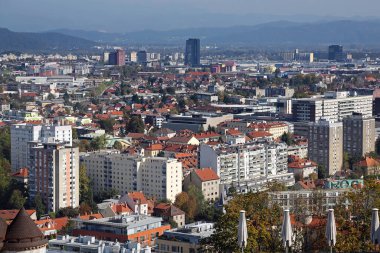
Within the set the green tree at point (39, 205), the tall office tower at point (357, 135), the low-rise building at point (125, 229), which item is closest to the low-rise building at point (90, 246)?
the low-rise building at point (125, 229)

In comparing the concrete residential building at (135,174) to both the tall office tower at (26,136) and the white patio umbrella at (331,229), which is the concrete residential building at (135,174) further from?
the white patio umbrella at (331,229)

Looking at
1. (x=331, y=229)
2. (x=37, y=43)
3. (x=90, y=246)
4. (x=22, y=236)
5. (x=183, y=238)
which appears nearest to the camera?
(x=331, y=229)

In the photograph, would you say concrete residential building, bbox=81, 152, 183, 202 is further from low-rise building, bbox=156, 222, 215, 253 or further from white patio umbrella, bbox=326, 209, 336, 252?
white patio umbrella, bbox=326, 209, 336, 252

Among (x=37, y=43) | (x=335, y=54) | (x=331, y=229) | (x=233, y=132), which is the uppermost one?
(x=37, y=43)

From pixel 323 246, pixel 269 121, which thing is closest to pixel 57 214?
pixel 323 246

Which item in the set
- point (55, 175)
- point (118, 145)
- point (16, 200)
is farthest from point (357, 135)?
point (16, 200)

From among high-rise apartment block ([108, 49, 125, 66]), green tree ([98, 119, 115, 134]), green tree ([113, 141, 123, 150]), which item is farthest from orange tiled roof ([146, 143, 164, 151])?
high-rise apartment block ([108, 49, 125, 66])

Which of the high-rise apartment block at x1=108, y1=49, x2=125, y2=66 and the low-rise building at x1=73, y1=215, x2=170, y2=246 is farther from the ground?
the high-rise apartment block at x1=108, y1=49, x2=125, y2=66

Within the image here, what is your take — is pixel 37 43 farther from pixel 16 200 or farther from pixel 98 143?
pixel 16 200
